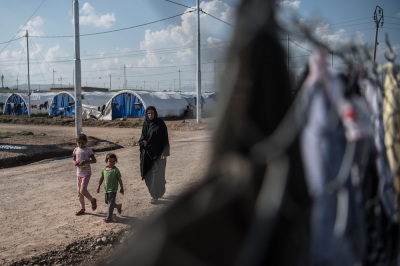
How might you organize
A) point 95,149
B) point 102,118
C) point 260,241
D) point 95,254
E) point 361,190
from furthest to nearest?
point 102,118 → point 95,149 → point 95,254 → point 361,190 → point 260,241

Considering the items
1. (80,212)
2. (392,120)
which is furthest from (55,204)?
(392,120)

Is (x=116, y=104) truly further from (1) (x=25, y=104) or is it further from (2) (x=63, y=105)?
(1) (x=25, y=104)

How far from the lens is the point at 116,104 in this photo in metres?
28.7

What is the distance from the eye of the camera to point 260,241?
805mm

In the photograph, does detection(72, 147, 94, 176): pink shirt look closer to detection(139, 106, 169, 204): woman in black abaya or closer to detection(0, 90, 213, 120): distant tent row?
detection(139, 106, 169, 204): woman in black abaya

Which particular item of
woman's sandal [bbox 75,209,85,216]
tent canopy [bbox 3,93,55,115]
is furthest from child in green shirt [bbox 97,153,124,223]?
tent canopy [bbox 3,93,55,115]

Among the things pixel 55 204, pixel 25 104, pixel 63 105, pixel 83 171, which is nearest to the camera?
pixel 83 171

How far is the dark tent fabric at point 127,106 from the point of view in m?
27.5

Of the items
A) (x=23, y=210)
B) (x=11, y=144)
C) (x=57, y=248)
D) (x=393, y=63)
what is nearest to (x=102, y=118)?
(x=11, y=144)

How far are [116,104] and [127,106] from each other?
3.55ft

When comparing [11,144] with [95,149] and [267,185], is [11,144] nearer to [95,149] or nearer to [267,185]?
[95,149]

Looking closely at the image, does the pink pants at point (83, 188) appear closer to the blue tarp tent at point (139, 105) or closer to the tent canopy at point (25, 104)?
the blue tarp tent at point (139, 105)

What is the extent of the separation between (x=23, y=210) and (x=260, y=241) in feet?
20.5

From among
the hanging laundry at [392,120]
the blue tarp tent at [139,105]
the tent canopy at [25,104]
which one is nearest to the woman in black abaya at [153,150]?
the hanging laundry at [392,120]
